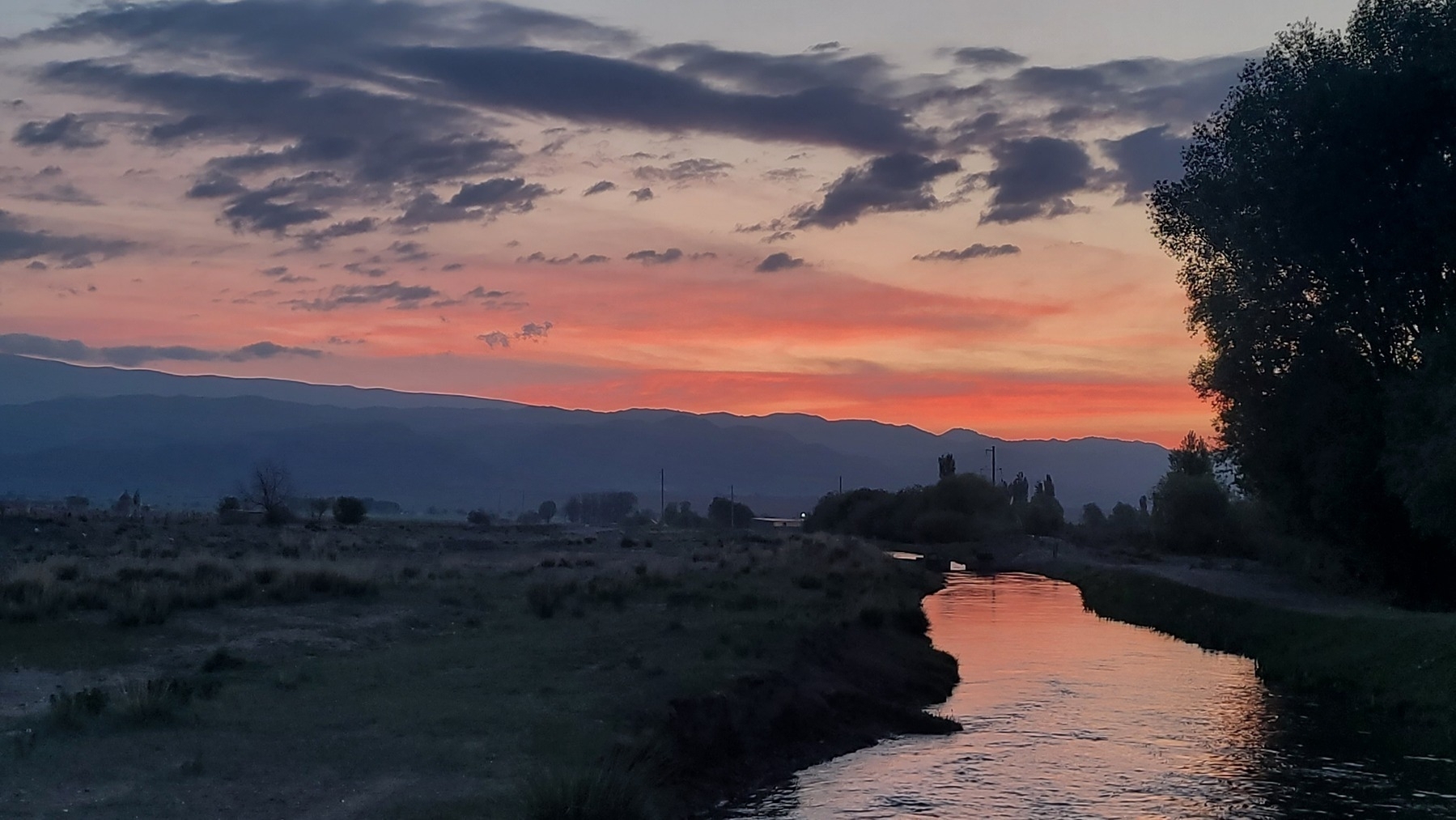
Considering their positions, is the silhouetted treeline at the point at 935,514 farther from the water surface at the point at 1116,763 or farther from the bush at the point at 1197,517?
the water surface at the point at 1116,763

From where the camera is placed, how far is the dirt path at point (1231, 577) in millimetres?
39094

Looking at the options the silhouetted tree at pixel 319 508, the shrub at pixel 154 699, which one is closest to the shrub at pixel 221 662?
the shrub at pixel 154 699

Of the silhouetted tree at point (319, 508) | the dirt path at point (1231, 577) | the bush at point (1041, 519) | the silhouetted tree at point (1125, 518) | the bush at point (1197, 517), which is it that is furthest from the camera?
the silhouetted tree at point (1125, 518)

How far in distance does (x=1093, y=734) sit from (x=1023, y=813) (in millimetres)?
6385

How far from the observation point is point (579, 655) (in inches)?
1016

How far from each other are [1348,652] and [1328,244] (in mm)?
10296

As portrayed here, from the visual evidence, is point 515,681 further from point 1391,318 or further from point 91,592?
point 1391,318

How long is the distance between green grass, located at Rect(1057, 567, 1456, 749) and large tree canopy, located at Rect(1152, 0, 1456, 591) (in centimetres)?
383

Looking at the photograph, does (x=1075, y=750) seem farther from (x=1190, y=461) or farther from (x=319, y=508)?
(x=319, y=508)

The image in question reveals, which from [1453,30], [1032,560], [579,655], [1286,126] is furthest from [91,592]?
[1032,560]

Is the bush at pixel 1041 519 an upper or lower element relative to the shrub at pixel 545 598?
upper

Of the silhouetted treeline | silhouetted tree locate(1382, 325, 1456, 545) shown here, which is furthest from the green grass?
the silhouetted treeline

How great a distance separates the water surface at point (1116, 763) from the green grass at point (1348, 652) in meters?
1.28

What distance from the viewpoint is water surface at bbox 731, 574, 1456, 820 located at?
18.1 meters
